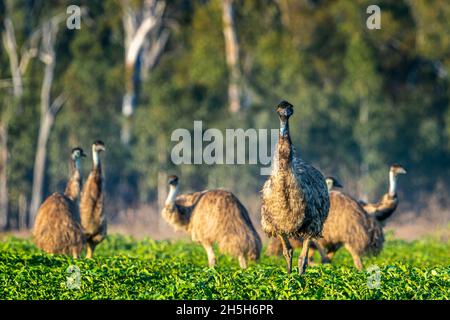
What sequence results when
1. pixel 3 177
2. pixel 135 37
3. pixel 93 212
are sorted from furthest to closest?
pixel 135 37
pixel 3 177
pixel 93 212

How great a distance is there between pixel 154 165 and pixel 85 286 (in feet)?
83.1

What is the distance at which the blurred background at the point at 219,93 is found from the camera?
36906mm

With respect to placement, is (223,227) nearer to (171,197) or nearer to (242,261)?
(242,261)

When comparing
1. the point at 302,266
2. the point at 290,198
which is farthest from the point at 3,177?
the point at 290,198

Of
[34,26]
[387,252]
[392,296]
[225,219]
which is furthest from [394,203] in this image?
[34,26]

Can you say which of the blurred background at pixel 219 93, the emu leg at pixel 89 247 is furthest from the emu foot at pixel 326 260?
the blurred background at pixel 219 93

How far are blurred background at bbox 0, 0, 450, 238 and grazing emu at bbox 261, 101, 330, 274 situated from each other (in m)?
20.2

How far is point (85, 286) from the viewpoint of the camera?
37.2ft

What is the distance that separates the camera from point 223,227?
609 inches

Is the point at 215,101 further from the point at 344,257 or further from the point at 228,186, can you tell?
the point at 344,257

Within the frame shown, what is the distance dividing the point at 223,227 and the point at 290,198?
3.24 m

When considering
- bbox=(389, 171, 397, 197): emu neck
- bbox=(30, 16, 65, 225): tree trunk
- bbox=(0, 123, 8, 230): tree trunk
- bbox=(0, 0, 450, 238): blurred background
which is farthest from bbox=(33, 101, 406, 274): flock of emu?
bbox=(30, 16, 65, 225): tree trunk

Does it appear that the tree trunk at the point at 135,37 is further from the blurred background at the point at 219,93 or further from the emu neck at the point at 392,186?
the emu neck at the point at 392,186

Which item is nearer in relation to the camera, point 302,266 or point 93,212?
point 302,266
